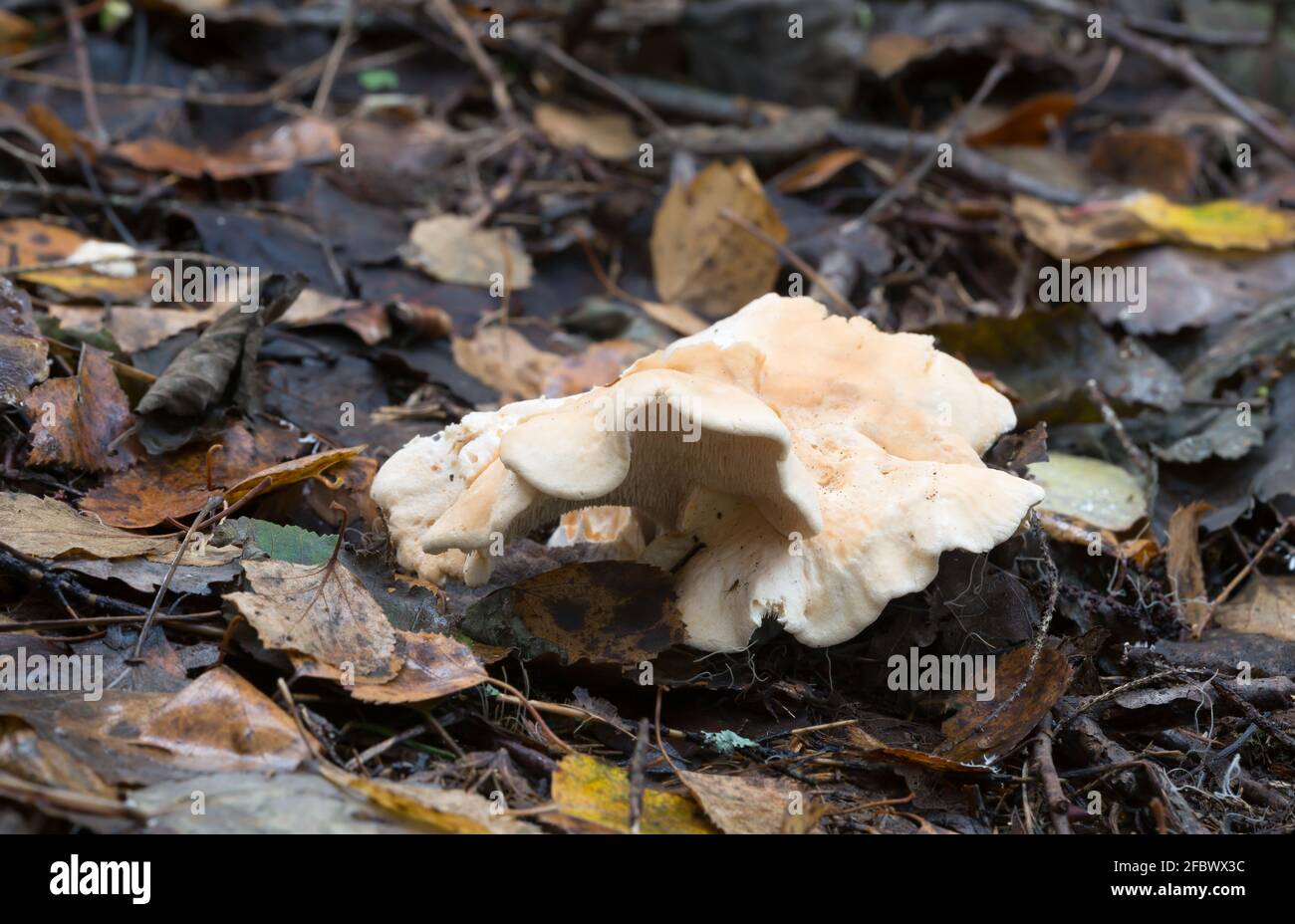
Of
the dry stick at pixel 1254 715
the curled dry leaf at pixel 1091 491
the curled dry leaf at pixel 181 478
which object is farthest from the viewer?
the curled dry leaf at pixel 1091 491

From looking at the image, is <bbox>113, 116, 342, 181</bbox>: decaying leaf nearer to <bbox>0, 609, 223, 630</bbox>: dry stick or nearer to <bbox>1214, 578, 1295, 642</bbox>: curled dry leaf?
<bbox>0, 609, 223, 630</bbox>: dry stick

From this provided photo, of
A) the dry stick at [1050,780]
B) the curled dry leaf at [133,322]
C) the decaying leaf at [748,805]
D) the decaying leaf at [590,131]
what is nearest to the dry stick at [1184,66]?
the decaying leaf at [590,131]

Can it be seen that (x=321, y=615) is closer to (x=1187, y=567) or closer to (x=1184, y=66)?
(x=1187, y=567)

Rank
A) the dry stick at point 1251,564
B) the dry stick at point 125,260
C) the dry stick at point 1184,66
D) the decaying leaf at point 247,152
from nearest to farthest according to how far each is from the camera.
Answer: the dry stick at point 1251,564 < the dry stick at point 125,260 < the decaying leaf at point 247,152 < the dry stick at point 1184,66

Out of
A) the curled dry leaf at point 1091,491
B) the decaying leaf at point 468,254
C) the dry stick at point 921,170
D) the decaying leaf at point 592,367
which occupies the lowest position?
the curled dry leaf at point 1091,491

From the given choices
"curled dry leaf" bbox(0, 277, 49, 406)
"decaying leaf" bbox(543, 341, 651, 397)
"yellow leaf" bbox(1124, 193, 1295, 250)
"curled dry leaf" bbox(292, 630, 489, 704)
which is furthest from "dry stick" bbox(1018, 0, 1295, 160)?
"curled dry leaf" bbox(0, 277, 49, 406)

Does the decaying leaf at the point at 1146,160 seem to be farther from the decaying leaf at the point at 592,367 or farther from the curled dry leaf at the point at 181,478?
the curled dry leaf at the point at 181,478

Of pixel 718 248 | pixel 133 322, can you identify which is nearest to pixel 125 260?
pixel 133 322
